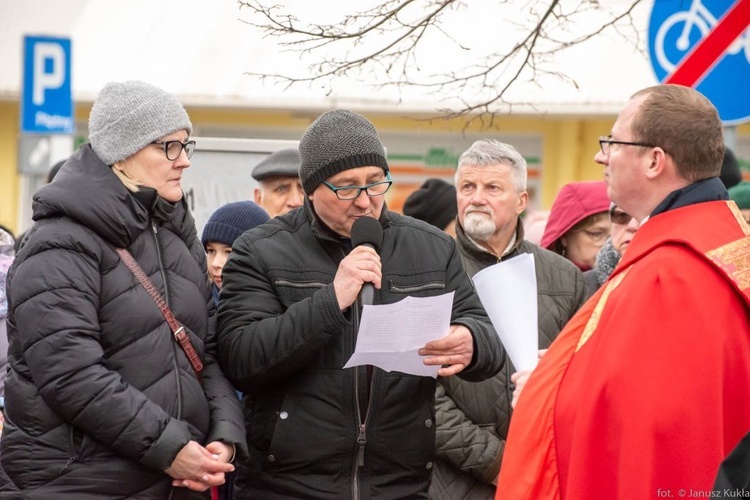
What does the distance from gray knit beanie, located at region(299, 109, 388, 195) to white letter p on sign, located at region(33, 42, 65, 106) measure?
6.32 meters

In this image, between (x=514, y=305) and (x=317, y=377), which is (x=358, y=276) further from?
(x=514, y=305)

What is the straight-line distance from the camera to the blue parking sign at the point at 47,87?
9891 millimetres

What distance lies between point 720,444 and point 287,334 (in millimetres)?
1459

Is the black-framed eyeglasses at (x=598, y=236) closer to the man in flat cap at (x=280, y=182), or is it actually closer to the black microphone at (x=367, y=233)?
the man in flat cap at (x=280, y=182)

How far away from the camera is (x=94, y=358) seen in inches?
143

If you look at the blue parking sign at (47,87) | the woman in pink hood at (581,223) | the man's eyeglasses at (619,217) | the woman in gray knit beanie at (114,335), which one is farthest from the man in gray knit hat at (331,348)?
the blue parking sign at (47,87)

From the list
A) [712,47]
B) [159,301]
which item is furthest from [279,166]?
[159,301]

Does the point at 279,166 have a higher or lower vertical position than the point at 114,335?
higher

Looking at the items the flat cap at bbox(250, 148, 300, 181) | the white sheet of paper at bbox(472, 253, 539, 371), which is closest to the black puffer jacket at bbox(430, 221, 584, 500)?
the white sheet of paper at bbox(472, 253, 539, 371)

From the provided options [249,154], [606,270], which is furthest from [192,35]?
[606,270]

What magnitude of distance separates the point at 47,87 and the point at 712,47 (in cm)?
634

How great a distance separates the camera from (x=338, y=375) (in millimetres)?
4086

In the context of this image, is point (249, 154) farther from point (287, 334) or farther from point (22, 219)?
point (22, 219)

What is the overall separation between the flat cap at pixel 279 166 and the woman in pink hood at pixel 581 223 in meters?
1.52
